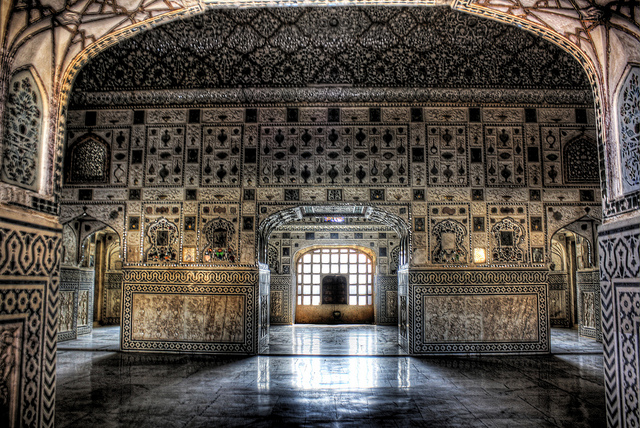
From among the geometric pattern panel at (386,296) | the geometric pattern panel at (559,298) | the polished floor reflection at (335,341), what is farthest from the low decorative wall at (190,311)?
the geometric pattern panel at (559,298)

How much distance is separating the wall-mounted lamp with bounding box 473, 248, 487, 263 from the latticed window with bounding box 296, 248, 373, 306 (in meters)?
7.50

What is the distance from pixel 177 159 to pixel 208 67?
1.98 m

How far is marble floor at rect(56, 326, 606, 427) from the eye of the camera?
4.67 metres

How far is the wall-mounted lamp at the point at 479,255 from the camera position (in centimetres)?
904

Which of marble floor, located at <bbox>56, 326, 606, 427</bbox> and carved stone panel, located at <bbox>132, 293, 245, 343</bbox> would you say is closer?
marble floor, located at <bbox>56, 326, 606, 427</bbox>

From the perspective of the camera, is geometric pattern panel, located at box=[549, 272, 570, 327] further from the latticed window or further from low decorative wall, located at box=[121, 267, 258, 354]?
low decorative wall, located at box=[121, 267, 258, 354]

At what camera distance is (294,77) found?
922 centimetres

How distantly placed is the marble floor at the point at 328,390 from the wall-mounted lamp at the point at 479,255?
1867 millimetres

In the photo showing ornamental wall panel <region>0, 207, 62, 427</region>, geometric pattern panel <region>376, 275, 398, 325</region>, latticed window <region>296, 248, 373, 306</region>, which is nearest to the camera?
ornamental wall panel <region>0, 207, 62, 427</region>

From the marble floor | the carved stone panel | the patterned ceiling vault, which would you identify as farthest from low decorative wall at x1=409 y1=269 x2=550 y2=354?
the patterned ceiling vault

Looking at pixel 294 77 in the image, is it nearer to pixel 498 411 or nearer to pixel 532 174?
pixel 532 174

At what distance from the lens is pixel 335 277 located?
1644cm

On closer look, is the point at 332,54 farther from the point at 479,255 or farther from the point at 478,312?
the point at 478,312

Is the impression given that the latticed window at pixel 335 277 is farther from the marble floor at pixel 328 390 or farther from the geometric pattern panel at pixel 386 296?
the marble floor at pixel 328 390
